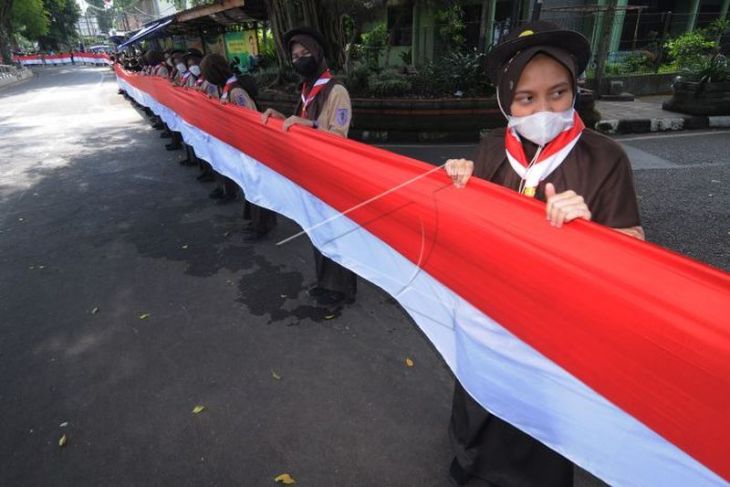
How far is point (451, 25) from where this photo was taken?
12.7 meters

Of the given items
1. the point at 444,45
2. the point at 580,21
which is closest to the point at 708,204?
the point at 444,45

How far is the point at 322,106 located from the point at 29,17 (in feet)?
212

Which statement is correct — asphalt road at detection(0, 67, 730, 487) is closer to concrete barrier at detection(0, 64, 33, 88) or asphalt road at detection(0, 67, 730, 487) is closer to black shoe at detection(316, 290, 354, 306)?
black shoe at detection(316, 290, 354, 306)

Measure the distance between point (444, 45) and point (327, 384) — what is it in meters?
13.4

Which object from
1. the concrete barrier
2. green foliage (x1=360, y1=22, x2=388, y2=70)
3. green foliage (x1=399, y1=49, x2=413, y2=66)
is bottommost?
the concrete barrier

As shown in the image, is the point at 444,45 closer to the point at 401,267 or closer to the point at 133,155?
the point at 133,155

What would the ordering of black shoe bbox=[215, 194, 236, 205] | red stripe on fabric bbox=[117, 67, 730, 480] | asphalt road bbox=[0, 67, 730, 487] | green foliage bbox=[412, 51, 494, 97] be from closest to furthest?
red stripe on fabric bbox=[117, 67, 730, 480]
asphalt road bbox=[0, 67, 730, 487]
black shoe bbox=[215, 194, 236, 205]
green foliage bbox=[412, 51, 494, 97]

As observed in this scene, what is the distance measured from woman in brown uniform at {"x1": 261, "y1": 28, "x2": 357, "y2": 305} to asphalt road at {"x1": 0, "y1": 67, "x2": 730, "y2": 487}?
0.64 ft

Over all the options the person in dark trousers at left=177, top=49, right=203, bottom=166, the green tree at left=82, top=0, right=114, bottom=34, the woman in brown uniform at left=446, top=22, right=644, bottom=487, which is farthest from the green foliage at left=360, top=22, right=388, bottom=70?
the green tree at left=82, top=0, right=114, bottom=34

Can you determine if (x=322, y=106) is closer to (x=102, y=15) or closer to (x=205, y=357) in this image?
(x=205, y=357)

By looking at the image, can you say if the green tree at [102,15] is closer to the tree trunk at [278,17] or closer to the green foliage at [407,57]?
the green foliage at [407,57]

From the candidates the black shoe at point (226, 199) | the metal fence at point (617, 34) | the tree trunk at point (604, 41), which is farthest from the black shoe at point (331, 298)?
the metal fence at point (617, 34)

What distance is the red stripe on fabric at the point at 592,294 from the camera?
39.2 inches

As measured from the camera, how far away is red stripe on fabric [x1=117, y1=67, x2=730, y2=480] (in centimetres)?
100
